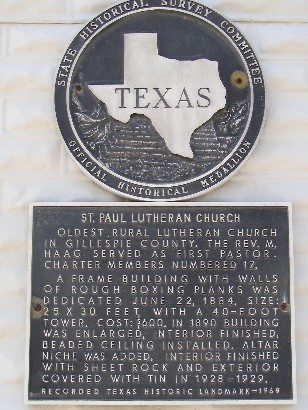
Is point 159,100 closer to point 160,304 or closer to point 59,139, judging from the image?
point 59,139

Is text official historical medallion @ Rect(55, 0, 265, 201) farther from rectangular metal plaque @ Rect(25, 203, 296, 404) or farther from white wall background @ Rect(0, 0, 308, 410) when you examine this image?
rectangular metal plaque @ Rect(25, 203, 296, 404)

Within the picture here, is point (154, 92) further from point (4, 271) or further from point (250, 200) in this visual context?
point (4, 271)

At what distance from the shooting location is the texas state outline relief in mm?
4805

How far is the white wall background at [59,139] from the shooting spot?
4.67 meters

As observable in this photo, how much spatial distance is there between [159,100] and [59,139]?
66 centimetres

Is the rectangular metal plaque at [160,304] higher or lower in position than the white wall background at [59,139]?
lower

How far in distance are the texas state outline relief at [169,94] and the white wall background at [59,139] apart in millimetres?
354

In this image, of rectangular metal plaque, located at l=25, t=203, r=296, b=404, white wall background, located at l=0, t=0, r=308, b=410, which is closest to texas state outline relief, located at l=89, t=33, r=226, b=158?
white wall background, located at l=0, t=0, r=308, b=410

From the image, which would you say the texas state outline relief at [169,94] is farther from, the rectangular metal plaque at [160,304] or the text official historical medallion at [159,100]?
the rectangular metal plaque at [160,304]

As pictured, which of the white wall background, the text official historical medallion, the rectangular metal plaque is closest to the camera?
the rectangular metal plaque

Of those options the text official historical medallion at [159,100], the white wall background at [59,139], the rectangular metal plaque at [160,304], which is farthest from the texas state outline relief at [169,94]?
the rectangular metal plaque at [160,304]

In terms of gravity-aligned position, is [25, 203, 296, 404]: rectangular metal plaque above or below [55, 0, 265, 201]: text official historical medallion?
below

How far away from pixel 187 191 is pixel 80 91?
3.01ft

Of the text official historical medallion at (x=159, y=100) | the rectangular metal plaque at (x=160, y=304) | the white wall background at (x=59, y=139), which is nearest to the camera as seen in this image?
the rectangular metal plaque at (x=160, y=304)
